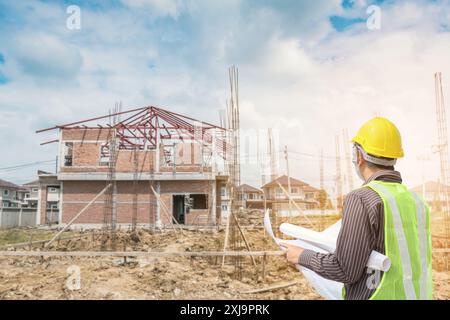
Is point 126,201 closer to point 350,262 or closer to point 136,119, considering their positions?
point 136,119

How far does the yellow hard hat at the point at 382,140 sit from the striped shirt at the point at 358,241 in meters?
0.18

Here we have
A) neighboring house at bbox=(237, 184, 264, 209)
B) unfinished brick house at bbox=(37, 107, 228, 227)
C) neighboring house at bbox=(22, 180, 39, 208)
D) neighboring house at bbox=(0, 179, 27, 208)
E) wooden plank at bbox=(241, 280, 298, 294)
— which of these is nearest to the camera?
wooden plank at bbox=(241, 280, 298, 294)

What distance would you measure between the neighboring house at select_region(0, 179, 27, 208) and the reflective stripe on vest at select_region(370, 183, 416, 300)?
3806 centimetres

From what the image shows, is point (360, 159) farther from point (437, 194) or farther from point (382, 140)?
point (437, 194)

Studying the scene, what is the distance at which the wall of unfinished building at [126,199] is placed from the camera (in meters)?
17.2

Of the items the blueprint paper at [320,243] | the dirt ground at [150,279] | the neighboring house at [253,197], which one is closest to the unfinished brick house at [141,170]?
the dirt ground at [150,279]

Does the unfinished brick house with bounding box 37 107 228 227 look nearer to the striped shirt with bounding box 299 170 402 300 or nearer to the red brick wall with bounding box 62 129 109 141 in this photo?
the red brick wall with bounding box 62 129 109 141

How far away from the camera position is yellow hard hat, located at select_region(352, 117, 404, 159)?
3.98 feet

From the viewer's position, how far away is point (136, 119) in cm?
1755

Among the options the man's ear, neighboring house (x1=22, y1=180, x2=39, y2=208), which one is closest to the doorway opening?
the man's ear

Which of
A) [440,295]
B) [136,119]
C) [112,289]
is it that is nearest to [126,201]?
[136,119]

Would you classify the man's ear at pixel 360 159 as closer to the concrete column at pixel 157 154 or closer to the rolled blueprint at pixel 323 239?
the rolled blueprint at pixel 323 239

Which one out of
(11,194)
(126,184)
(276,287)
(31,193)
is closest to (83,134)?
(126,184)
